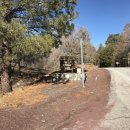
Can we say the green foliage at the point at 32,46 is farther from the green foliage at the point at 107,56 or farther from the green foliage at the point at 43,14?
the green foliage at the point at 107,56

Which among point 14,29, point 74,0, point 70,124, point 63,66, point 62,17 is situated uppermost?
point 74,0

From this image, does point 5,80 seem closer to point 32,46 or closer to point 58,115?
point 32,46

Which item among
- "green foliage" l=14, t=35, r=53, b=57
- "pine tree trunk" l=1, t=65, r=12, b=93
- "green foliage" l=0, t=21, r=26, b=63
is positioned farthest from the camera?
"pine tree trunk" l=1, t=65, r=12, b=93

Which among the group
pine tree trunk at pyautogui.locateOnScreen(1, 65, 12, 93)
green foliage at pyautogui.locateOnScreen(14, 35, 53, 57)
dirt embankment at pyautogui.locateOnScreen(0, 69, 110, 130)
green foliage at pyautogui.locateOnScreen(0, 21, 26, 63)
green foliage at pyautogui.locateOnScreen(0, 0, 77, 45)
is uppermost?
green foliage at pyautogui.locateOnScreen(0, 0, 77, 45)

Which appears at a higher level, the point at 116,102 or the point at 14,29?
the point at 14,29

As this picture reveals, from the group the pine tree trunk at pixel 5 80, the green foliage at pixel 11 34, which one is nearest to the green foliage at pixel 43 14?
the green foliage at pixel 11 34

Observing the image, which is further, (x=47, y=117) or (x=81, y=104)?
(x=81, y=104)

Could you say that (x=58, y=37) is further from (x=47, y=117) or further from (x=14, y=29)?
(x=47, y=117)

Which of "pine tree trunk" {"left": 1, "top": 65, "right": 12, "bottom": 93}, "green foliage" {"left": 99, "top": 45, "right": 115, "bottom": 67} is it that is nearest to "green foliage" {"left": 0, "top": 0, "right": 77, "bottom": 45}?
"pine tree trunk" {"left": 1, "top": 65, "right": 12, "bottom": 93}

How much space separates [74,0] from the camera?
19109 millimetres

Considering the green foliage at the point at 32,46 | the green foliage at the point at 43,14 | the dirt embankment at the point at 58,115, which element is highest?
the green foliage at the point at 43,14

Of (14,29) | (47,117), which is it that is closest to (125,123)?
(47,117)

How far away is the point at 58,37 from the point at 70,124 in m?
11.3

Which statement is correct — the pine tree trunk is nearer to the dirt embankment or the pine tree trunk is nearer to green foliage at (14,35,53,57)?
green foliage at (14,35,53,57)
